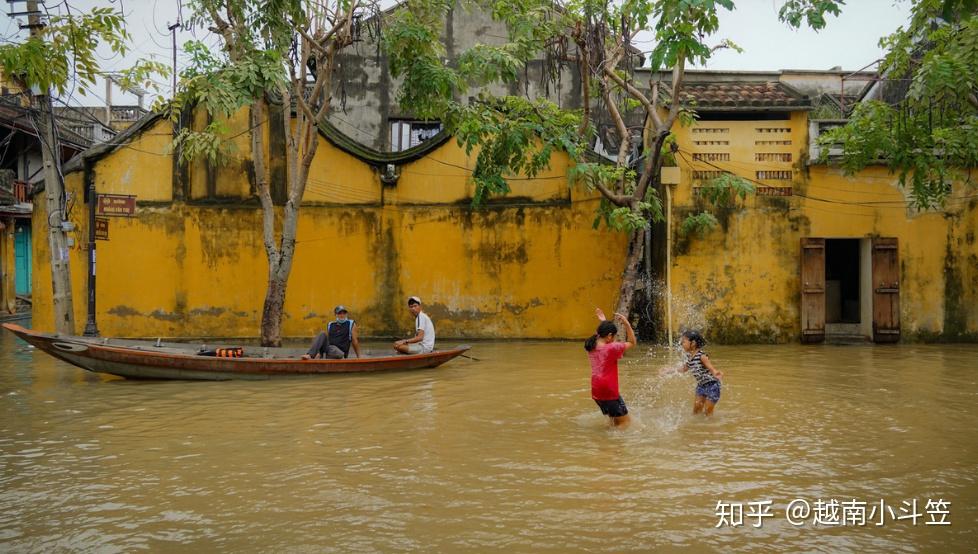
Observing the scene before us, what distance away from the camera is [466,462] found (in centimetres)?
673

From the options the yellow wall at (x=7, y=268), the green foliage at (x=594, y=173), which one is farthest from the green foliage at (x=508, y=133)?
the yellow wall at (x=7, y=268)

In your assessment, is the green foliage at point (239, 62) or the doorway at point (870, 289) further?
the doorway at point (870, 289)

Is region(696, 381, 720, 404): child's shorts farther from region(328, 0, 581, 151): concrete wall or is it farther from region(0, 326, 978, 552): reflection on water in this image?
region(328, 0, 581, 151): concrete wall

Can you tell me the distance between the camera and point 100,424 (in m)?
8.45

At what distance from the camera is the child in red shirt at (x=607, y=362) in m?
7.58

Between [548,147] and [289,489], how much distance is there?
9535 mm

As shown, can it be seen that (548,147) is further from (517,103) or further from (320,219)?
(320,219)

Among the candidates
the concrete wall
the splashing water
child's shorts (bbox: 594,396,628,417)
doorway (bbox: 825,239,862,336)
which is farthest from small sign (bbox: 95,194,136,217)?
doorway (bbox: 825,239,862,336)

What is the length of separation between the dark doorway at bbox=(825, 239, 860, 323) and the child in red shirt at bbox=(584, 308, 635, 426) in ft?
40.9

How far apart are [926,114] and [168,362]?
1285cm

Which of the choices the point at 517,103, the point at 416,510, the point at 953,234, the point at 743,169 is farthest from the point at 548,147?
the point at 416,510

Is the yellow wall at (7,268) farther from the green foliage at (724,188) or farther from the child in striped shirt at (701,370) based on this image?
the child in striped shirt at (701,370)
